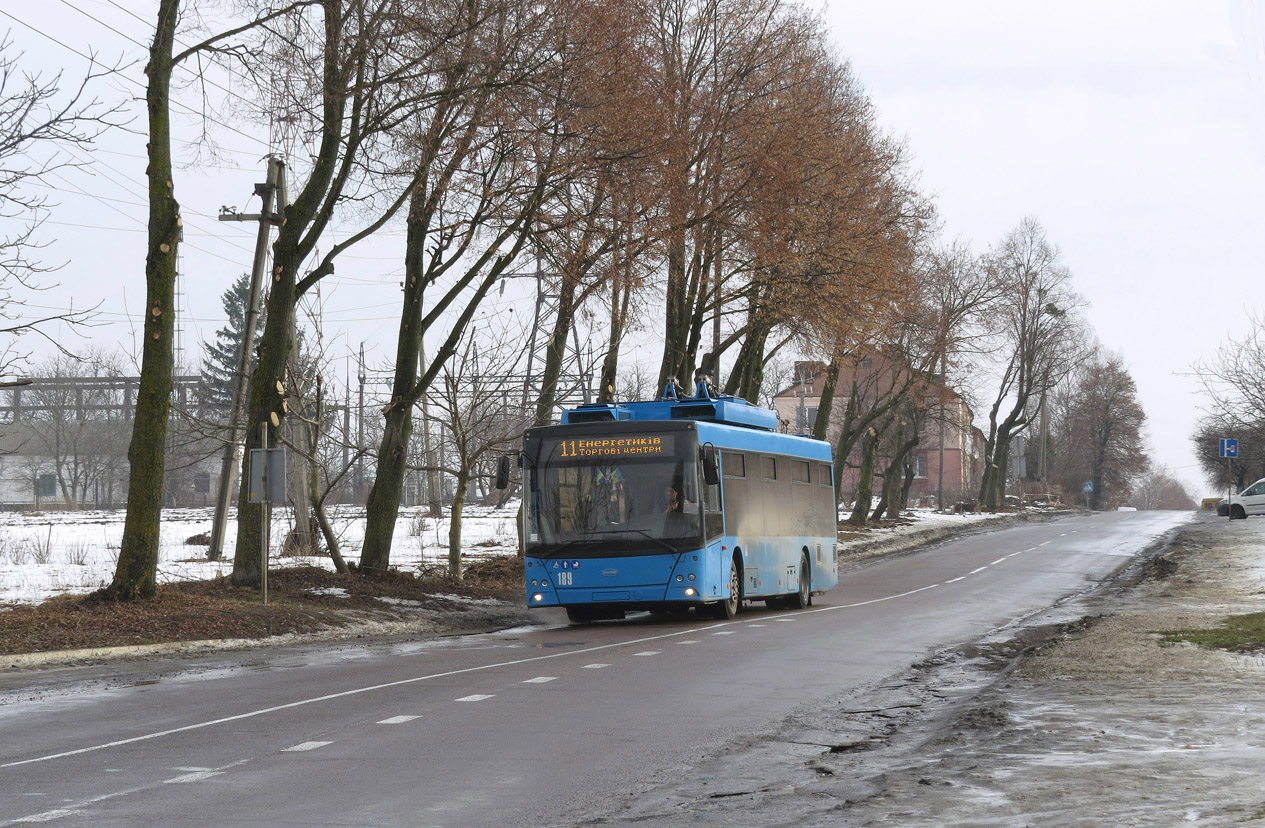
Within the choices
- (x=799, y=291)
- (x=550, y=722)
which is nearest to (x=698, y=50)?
(x=799, y=291)

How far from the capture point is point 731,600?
23.0 metres

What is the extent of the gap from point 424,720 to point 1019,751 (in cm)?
454

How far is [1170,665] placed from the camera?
13953 mm

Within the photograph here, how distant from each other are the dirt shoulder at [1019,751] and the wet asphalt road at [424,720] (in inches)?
19.9

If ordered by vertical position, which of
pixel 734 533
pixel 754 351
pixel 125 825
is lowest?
pixel 125 825

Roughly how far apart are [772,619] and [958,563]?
17092 millimetres

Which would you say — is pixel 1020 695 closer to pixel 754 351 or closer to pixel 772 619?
pixel 772 619

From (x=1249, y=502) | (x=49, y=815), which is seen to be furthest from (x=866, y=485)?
(x=49, y=815)

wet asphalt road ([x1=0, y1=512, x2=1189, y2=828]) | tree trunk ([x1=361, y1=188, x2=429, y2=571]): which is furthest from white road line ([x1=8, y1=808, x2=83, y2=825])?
tree trunk ([x1=361, y1=188, x2=429, y2=571])

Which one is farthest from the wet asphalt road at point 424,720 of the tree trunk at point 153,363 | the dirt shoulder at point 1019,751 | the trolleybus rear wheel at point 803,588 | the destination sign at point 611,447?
the trolleybus rear wheel at point 803,588

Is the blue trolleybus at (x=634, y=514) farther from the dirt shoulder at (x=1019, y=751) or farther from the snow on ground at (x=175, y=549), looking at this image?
the snow on ground at (x=175, y=549)

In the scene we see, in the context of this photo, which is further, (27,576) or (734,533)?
(27,576)

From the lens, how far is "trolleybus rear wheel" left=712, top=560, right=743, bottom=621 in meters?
22.8

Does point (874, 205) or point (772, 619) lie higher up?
point (874, 205)
